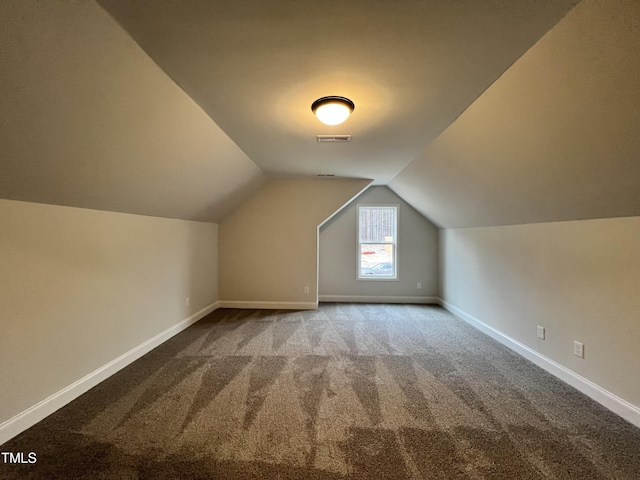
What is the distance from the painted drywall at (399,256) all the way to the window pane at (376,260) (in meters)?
0.16

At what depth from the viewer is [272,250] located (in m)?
5.29

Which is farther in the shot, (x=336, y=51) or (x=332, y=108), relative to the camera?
(x=332, y=108)

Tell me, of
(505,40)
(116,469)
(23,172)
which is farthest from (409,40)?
(116,469)

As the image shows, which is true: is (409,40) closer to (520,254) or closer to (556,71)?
(556,71)

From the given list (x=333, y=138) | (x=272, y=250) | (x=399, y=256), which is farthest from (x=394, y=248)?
Result: (x=333, y=138)

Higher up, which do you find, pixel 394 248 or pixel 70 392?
pixel 394 248

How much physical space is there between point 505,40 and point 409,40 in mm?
491

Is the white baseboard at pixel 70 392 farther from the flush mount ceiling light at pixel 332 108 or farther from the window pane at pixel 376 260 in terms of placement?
the window pane at pixel 376 260

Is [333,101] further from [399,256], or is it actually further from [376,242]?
[399,256]

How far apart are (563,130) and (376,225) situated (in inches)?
163

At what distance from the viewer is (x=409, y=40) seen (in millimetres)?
1516

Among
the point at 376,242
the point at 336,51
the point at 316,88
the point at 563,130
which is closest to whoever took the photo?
the point at 336,51

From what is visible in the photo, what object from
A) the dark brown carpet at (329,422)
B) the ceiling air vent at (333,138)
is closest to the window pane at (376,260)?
the dark brown carpet at (329,422)

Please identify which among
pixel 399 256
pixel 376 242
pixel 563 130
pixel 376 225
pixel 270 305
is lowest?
pixel 270 305
